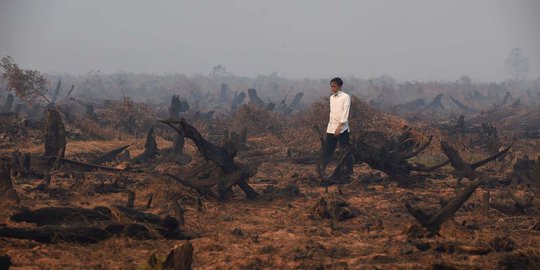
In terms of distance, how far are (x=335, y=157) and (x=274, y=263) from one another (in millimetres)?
6655

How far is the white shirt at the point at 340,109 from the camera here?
31.0ft

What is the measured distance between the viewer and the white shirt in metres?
9.44

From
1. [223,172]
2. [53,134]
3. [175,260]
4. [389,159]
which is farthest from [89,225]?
[389,159]

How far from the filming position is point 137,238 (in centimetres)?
564

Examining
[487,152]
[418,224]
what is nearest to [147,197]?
[418,224]

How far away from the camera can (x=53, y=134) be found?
10180 mm

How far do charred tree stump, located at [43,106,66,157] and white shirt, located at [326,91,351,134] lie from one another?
5615 mm

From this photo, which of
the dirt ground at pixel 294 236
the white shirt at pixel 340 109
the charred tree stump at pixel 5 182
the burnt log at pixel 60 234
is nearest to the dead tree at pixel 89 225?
the burnt log at pixel 60 234

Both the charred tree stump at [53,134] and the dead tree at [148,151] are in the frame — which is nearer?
the charred tree stump at [53,134]

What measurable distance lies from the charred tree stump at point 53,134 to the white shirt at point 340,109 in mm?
5615

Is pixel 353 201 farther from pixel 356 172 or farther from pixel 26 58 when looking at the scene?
pixel 26 58

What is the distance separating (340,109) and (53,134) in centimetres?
602

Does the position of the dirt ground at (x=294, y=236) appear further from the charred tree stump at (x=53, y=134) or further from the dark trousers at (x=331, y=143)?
the charred tree stump at (x=53, y=134)

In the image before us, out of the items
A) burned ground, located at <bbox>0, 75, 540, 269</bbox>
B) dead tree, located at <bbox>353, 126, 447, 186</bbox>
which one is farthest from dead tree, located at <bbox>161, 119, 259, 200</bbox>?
dead tree, located at <bbox>353, 126, 447, 186</bbox>
